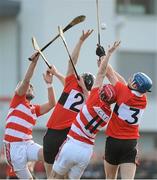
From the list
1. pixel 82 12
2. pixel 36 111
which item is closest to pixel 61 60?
pixel 82 12

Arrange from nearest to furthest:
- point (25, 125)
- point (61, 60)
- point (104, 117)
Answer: point (104, 117), point (25, 125), point (61, 60)

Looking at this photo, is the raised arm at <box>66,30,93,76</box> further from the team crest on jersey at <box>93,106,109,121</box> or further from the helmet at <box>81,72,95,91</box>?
the team crest on jersey at <box>93,106,109,121</box>

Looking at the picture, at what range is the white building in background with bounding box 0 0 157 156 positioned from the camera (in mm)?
27438

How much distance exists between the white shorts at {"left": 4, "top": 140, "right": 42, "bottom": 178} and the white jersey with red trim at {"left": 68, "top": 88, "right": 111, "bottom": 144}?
1561mm

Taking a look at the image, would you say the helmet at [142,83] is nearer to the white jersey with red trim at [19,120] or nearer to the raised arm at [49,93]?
the raised arm at [49,93]

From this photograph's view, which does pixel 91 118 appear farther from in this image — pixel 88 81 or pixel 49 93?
pixel 49 93

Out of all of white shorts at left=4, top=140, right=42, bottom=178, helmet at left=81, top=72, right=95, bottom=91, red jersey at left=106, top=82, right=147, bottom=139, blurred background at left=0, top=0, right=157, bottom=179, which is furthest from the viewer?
blurred background at left=0, top=0, right=157, bottom=179

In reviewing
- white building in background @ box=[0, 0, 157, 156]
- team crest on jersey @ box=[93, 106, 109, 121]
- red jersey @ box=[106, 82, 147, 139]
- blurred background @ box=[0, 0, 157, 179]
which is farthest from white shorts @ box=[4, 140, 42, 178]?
white building in background @ box=[0, 0, 157, 156]

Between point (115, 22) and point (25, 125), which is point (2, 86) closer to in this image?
point (115, 22)

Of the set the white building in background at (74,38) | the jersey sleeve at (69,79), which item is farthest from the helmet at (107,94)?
the white building in background at (74,38)

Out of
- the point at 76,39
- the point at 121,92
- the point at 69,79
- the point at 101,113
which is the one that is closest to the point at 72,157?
the point at 101,113

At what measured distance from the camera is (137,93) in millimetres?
12109

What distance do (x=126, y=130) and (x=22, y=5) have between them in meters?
17.0

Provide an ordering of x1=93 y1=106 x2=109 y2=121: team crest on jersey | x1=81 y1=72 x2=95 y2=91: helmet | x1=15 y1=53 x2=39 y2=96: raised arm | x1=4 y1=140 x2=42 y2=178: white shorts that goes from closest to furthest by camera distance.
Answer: x1=93 y1=106 x2=109 y2=121: team crest on jersey → x1=81 y1=72 x2=95 y2=91: helmet → x1=15 y1=53 x2=39 y2=96: raised arm → x1=4 y1=140 x2=42 y2=178: white shorts
